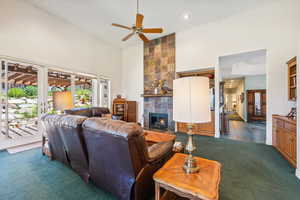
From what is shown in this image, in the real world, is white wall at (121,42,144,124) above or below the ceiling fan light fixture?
below

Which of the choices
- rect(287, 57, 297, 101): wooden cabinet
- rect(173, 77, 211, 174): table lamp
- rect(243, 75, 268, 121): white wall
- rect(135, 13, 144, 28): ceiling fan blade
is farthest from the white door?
rect(243, 75, 268, 121): white wall

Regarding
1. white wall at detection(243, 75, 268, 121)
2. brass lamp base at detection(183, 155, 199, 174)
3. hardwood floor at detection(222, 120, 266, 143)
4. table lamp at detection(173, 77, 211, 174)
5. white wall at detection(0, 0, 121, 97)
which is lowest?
hardwood floor at detection(222, 120, 266, 143)

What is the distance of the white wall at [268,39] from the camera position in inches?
125

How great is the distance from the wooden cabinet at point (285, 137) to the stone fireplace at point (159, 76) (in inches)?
114

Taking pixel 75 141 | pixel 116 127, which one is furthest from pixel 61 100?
pixel 116 127

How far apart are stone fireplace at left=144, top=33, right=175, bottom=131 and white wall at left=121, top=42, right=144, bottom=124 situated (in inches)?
9.6

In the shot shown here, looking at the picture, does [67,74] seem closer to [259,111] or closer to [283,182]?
[283,182]

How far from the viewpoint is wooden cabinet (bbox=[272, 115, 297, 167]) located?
2301 millimetres

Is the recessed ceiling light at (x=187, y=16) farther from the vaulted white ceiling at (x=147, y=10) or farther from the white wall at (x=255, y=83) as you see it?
the white wall at (x=255, y=83)

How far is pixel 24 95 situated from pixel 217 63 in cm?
583

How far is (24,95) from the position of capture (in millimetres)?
3479

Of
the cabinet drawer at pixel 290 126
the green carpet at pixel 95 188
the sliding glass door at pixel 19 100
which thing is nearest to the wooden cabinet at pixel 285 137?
the cabinet drawer at pixel 290 126

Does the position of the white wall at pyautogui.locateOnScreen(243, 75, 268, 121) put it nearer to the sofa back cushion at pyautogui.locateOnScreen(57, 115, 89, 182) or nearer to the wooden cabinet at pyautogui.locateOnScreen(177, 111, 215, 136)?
the wooden cabinet at pyautogui.locateOnScreen(177, 111, 215, 136)

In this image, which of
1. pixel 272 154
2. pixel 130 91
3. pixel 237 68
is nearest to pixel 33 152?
pixel 130 91
